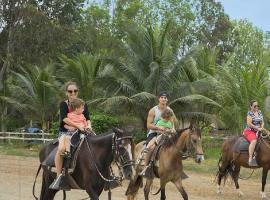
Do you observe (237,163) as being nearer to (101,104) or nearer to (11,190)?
(11,190)

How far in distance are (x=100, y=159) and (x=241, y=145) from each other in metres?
6.88

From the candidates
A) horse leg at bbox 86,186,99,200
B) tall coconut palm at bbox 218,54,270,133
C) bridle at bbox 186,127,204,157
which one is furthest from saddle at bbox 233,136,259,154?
horse leg at bbox 86,186,99,200

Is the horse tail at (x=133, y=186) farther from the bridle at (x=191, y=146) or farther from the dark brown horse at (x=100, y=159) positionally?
the dark brown horse at (x=100, y=159)

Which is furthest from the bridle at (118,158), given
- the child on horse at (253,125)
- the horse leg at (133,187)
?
the child on horse at (253,125)

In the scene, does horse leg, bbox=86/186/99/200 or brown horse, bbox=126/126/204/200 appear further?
brown horse, bbox=126/126/204/200

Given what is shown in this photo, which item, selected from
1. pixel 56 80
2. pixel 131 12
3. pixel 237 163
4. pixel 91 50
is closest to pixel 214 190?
pixel 237 163

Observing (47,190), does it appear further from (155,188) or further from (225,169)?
(225,169)

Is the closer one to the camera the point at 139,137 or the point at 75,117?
the point at 75,117

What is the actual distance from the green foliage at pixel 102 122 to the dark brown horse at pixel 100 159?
16375 millimetres

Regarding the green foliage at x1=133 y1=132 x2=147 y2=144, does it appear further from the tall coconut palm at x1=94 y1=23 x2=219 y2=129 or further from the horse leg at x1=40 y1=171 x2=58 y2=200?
the horse leg at x1=40 y1=171 x2=58 y2=200

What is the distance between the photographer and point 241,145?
13.7m

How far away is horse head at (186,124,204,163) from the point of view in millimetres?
9234

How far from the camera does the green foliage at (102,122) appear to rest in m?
24.5

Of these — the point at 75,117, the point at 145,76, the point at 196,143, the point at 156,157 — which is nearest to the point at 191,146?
the point at 196,143
